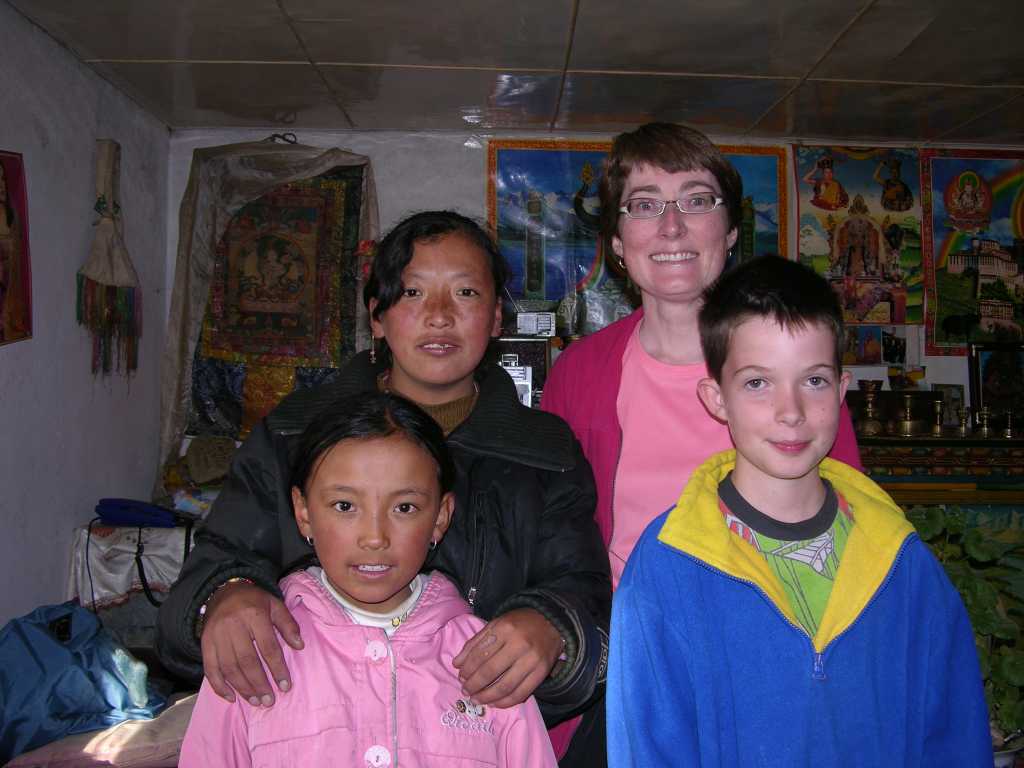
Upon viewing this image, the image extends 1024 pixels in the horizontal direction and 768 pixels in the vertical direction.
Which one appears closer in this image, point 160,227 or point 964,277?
point 160,227

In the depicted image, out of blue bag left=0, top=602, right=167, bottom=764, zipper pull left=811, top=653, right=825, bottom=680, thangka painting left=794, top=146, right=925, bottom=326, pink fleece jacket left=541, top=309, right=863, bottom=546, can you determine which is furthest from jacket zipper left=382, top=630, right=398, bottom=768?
thangka painting left=794, top=146, right=925, bottom=326

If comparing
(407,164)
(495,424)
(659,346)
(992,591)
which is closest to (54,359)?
(407,164)

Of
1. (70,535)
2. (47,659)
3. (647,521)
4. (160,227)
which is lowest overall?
(47,659)

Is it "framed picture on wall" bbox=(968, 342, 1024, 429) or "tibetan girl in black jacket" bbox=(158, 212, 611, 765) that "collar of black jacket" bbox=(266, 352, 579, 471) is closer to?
"tibetan girl in black jacket" bbox=(158, 212, 611, 765)

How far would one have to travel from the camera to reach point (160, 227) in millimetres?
4812

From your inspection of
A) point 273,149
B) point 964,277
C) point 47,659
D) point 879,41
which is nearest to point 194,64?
point 273,149

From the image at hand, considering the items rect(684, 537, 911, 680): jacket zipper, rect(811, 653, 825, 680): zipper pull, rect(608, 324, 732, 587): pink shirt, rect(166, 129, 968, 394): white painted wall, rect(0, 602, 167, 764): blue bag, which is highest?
rect(166, 129, 968, 394): white painted wall

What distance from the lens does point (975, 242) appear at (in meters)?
5.14

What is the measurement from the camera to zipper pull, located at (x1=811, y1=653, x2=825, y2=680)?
3.67ft

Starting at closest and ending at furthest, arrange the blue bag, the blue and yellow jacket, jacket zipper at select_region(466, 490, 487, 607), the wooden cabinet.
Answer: the blue and yellow jacket
jacket zipper at select_region(466, 490, 487, 607)
the blue bag
the wooden cabinet

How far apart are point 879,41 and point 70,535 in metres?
4.51

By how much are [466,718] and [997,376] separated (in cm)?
509

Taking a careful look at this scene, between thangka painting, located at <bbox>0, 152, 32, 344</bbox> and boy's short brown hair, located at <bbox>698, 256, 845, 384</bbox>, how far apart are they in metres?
2.97

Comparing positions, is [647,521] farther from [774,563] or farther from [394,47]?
[394,47]
